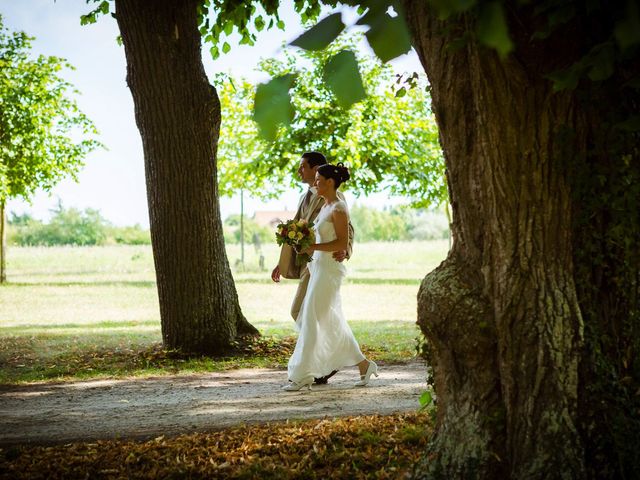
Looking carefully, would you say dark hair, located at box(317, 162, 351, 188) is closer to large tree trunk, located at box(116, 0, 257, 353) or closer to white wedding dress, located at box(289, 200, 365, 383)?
white wedding dress, located at box(289, 200, 365, 383)

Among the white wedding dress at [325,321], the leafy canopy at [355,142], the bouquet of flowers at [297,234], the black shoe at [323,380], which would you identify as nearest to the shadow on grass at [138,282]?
the leafy canopy at [355,142]

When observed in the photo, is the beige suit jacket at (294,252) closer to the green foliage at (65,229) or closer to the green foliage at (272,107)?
the green foliage at (272,107)

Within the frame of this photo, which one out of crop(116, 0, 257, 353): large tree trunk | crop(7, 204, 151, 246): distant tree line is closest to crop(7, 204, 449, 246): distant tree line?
crop(7, 204, 151, 246): distant tree line

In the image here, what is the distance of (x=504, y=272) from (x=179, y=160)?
7.16 metres

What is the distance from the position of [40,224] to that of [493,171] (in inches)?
2792

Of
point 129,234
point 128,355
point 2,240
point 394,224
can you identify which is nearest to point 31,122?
point 2,240

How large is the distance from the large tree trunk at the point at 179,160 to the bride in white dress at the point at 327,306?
2537 millimetres

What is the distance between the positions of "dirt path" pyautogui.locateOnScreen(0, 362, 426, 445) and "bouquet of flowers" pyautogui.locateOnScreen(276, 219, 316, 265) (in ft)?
5.44

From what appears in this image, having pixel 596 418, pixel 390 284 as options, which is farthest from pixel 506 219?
pixel 390 284

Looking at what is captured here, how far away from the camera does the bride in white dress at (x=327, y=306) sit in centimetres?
816

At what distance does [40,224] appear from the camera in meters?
69.1

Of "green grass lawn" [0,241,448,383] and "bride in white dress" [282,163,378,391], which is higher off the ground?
"bride in white dress" [282,163,378,391]

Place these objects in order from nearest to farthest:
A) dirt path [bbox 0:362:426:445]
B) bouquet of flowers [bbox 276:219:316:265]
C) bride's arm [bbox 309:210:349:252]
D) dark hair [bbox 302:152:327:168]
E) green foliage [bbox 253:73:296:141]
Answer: green foliage [bbox 253:73:296:141]
dirt path [bbox 0:362:426:445]
bride's arm [bbox 309:210:349:252]
bouquet of flowers [bbox 276:219:316:265]
dark hair [bbox 302:152:327:168]

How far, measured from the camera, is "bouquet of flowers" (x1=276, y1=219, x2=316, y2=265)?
832 centimetres
